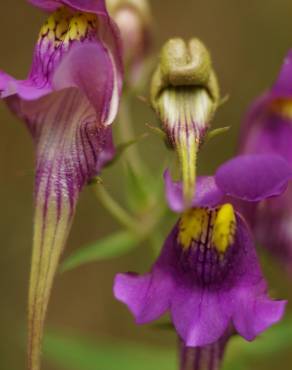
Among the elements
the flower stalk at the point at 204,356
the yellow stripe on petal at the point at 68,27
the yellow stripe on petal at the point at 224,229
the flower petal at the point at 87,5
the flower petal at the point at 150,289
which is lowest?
the flower stalk at the point at 204,356

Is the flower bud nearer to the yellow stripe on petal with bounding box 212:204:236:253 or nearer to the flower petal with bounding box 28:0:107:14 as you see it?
the flower petal with bounding box 28:0:107:14

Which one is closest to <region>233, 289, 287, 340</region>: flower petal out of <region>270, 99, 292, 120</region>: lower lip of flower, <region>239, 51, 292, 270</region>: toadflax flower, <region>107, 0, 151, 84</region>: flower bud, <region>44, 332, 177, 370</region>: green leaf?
<region>239, 51, 292, 270</region>: toadflax flower

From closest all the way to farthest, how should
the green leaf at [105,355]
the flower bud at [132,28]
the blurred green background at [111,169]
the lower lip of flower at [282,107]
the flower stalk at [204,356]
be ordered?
1. the flower stalk at [204,356]
2. the lower lip of flower at [282,107]
3. the flower bud at [132,28]
4. the green leaf at [105,355]
5. the blurred green background at [111,169]

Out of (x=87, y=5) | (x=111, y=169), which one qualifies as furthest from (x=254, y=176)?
(x=111, y=169)

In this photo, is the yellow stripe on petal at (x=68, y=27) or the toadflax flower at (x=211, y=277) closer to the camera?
the toadflax flower at (x=211, y=277)

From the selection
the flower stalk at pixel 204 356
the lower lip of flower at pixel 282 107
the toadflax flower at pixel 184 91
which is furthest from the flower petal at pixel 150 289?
the lower lip of flower at pixel 282 107

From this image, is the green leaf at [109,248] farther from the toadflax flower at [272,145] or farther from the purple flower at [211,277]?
the purple flower at [211,277]
